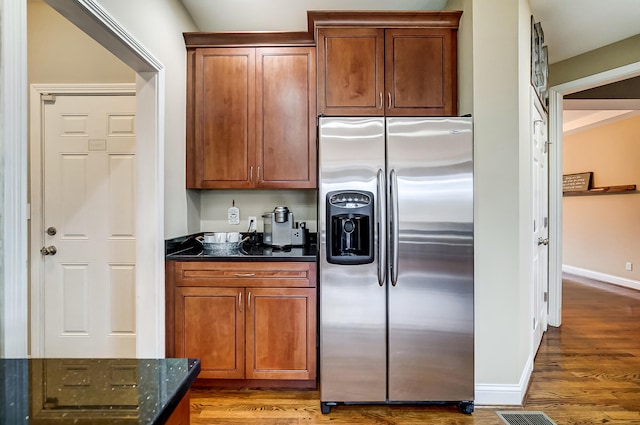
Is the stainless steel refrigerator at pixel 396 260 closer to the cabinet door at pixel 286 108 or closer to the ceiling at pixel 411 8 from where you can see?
the cabinet door at pixel 286 108

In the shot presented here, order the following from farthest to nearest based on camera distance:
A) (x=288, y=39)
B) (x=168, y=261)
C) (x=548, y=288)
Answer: (x=548, y=288)
(x=288, y=39)
(x=168, y=261)

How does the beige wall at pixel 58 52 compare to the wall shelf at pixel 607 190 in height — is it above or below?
above

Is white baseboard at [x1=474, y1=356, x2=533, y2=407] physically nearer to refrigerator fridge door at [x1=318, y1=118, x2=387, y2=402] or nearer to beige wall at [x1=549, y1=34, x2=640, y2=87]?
refrigerator fridge door at [x1=318, y1=118, x2=387, y2=402]

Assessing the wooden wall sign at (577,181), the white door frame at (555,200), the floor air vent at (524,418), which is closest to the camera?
the floor air vent at (524,418)

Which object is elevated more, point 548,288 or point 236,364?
point 548,288

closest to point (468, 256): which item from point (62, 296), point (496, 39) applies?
point (496, 39)

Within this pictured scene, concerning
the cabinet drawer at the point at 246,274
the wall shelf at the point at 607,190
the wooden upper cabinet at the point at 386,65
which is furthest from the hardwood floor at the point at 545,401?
the wall shelf at the point at 607,190

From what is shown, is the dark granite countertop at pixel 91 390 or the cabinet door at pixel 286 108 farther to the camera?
the cabinet door at pixel 286 108

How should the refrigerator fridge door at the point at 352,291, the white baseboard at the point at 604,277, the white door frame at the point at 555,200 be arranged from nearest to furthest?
the refrigerator fridge door at the point at 352,291, the white door frame at the point at 555,200, the white baseboard at the point at 604,277

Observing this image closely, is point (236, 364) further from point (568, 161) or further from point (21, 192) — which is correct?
point (568, 161)

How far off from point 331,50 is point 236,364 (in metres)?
2.19

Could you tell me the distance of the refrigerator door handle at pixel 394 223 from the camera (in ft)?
6.40

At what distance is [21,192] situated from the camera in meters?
1.14

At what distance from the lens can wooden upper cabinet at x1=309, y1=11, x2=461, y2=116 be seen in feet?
7.23
